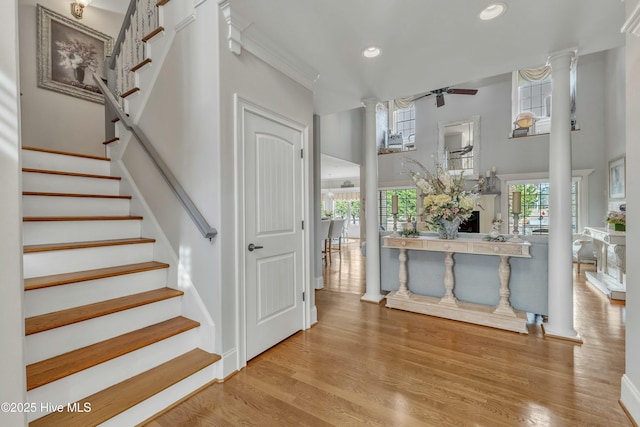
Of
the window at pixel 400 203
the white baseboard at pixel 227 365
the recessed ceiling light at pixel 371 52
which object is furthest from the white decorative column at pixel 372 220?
the window at pixel 400 203

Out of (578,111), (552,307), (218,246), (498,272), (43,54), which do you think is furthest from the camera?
(578,111)

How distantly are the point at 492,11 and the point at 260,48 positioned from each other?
1822 mm

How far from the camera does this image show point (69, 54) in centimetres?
367

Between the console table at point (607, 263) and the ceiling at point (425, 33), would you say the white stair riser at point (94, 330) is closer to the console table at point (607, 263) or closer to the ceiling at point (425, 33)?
the ceiling at point (425, 33)

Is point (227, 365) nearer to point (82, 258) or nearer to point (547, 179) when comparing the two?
point (82, 258)

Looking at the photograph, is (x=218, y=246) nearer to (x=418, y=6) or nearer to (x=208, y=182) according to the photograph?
(x=208, y=182)

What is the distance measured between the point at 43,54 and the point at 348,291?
5.08 metres

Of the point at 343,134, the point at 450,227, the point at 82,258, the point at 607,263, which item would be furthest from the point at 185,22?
the point at 607,263

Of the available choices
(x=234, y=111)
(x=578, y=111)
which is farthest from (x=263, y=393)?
(x=578, y=111)

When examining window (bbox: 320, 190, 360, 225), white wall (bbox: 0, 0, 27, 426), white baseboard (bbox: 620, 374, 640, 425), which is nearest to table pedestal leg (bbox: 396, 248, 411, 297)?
white baseboard (bbox: 620, 374, 640, 425)

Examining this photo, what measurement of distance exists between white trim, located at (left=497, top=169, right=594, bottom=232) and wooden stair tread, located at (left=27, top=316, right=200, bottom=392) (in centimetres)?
759

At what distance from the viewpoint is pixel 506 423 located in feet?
5.23

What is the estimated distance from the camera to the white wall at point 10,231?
3.46 ft

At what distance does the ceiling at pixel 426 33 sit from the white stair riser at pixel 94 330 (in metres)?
2.29
